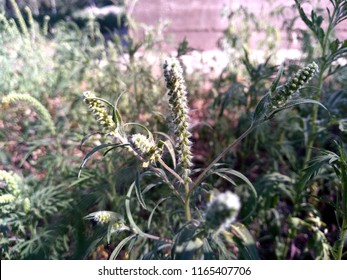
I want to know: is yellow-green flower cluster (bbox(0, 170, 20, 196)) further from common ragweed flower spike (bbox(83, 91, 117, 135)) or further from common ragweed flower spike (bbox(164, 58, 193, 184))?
common ragweed flower spike (bbox(164, 58, 193, 184))

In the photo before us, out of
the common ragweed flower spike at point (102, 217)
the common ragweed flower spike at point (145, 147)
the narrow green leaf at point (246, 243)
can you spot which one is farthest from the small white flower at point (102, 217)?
the narrow green leaf at point (246, 243)

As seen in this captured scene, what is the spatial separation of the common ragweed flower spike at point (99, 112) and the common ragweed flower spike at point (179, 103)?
0.56 ft

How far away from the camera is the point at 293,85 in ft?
3.03

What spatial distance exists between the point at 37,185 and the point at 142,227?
57 cm

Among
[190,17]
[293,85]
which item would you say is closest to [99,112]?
[293,85]

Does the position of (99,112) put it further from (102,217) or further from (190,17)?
(190,17)

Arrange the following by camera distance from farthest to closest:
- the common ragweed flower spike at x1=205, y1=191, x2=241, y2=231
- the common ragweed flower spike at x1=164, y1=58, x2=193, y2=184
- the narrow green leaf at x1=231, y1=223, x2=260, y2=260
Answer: the narrow green leaf at x1=231, y1=223, x2=260, y2=260 → the common ragweed flower spike at x1=164, y1=58, x2=193, y2=184 → the common ragweed flower spike at x1=205, y1=191, x2=241, y2=231

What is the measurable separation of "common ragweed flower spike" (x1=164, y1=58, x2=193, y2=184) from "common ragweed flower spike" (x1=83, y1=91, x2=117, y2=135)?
6.7 inches

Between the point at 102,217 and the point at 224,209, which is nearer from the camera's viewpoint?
the point at 224,209

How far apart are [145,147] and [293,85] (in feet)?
1.38

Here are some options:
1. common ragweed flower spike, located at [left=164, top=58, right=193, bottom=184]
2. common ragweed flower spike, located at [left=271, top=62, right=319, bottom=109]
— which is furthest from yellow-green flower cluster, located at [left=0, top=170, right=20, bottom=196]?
common ragweed flower spike, located at [left=271, top=62, right=319, bottom=109]

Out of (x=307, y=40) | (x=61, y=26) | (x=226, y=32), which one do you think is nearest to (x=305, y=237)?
(x=307, y=40)

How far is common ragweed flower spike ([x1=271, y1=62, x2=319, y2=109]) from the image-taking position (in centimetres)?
92

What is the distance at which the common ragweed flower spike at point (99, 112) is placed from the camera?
3.06 feet
